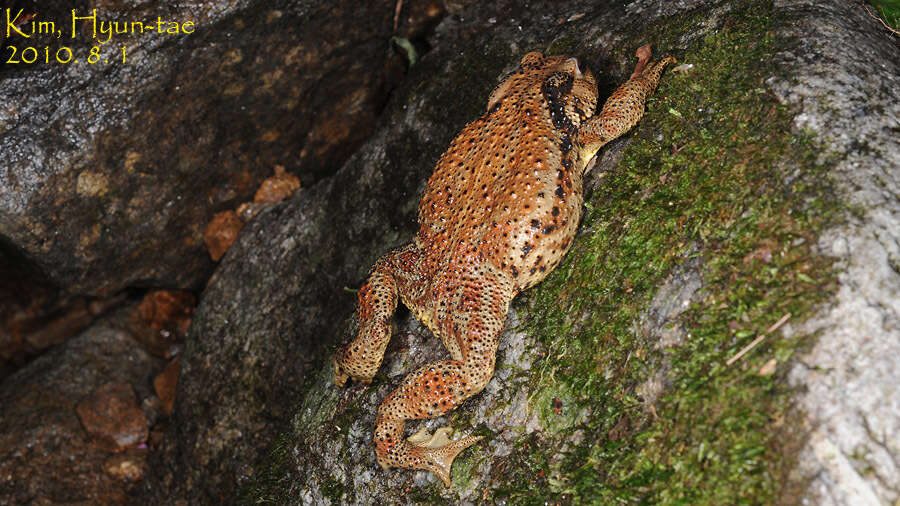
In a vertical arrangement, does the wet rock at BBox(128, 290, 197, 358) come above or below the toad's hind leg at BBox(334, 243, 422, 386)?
below

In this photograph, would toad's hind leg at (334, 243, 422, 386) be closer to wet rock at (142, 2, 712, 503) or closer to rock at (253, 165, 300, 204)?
wet rock at (142, 2, 712, 503)

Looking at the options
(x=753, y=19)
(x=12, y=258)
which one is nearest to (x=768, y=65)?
(x=753, y=19)

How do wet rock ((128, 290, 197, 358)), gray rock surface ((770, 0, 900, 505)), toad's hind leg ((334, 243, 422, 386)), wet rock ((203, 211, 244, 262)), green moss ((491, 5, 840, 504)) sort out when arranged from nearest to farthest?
gray rock surface ((770, 0, 900, 505)) < green moss ((491, 5, 840, 504)) < toad's hind leg ((334, 243, 422, 386)) < wet rock ((203, 211, 244, 262)) < wet rock ((128, 290, 197, 358))

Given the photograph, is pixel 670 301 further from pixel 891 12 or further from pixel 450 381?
pixel 891 12

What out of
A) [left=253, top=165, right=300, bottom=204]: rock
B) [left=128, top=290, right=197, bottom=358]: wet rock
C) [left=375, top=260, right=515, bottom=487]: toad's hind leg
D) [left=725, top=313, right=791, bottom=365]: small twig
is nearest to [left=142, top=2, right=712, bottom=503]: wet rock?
[left=253, top=165, right=300, bottom=204]: rock

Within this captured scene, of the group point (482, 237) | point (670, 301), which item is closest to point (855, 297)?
point (670, 301)

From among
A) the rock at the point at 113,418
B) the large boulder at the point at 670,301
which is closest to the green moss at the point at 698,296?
the large boulder at the point at 670,301
